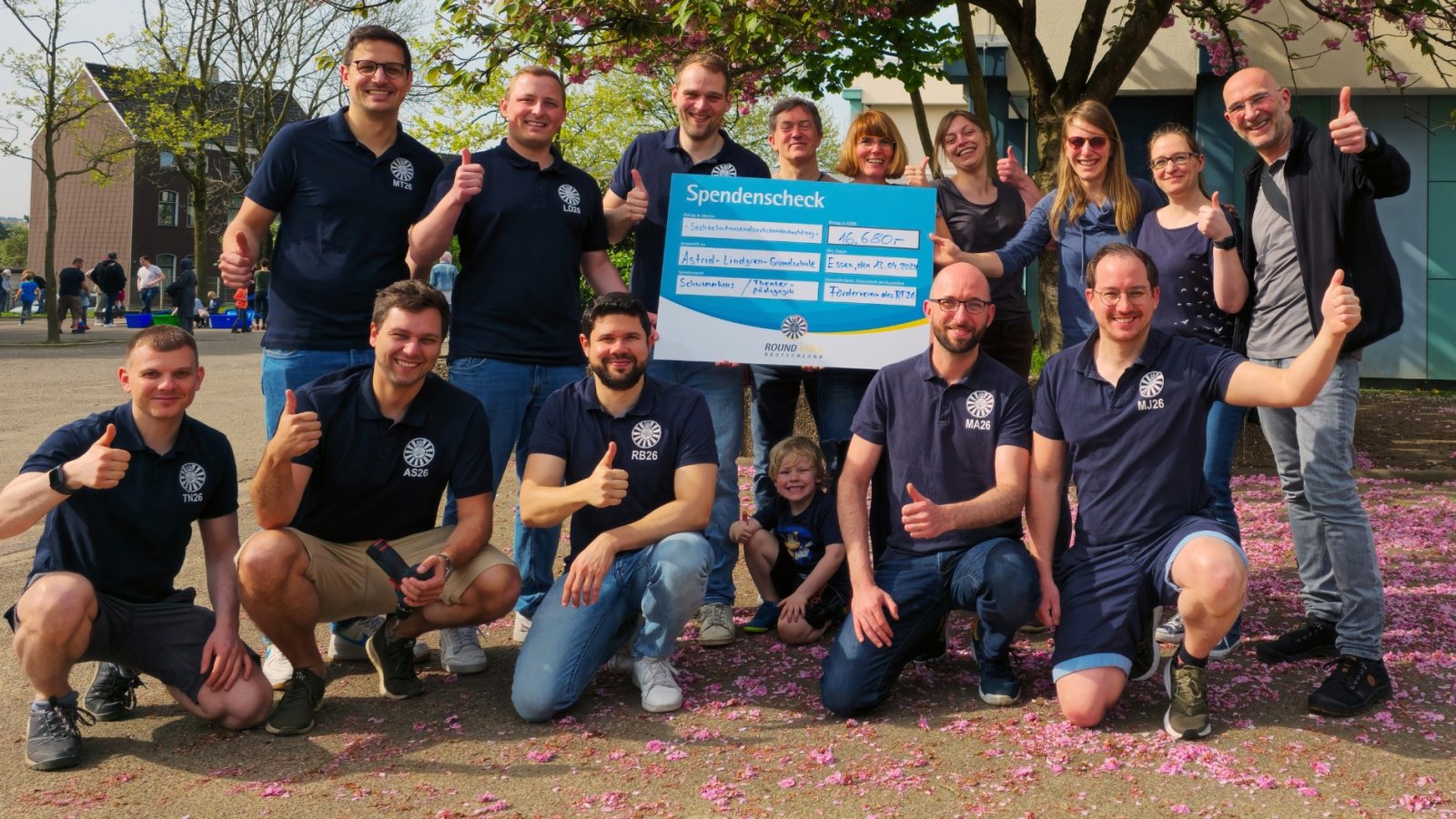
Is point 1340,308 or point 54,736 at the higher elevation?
point 1340,308

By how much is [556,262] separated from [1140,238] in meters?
2.43

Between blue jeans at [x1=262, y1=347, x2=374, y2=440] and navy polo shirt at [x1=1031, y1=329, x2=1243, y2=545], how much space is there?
284 cm

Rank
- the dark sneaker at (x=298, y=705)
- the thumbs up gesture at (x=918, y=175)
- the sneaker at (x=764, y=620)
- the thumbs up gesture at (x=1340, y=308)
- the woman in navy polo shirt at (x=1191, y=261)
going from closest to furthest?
1. the thumbs up gesture at (x=1340, y=308)
2. the dark sneaker at (x=298, y=705)
3. the woman in navy polo shirt at (x=1191, y=261)
4. the sneaker at (x=764, y=620)
5. the thumbs up gesture at (x=918, y=175)

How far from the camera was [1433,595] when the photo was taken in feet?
19.2

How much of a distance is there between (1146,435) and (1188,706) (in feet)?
3.02

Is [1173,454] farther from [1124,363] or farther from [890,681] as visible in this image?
[890,681]

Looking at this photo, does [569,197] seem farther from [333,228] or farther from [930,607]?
[930,607]

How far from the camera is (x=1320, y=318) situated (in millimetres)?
4520

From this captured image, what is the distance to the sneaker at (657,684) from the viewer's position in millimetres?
4406

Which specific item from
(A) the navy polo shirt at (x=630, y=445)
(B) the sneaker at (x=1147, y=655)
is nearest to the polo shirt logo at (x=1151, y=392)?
(B) the sneaker at (x=1147, y=655)

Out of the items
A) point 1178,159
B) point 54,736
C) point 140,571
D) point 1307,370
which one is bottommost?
point 54,736

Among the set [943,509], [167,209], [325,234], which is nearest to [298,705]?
[325,234]

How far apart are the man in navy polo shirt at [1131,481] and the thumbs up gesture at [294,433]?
8.46 feet

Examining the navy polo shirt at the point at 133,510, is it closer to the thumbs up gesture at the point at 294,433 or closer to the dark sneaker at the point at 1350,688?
the thumbs up gesture at the point at 294,433
